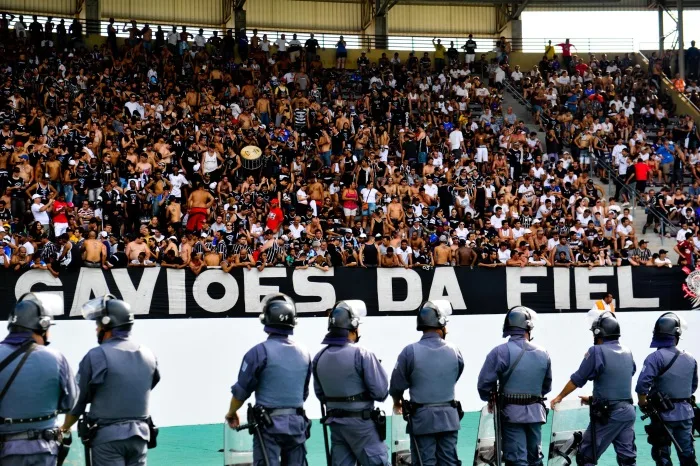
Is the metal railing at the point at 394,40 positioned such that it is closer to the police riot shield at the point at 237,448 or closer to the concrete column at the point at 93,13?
the concrete column at the point at 93,13

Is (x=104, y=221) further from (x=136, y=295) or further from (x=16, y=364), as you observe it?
(x=16, y=364)

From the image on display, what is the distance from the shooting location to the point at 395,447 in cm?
1145

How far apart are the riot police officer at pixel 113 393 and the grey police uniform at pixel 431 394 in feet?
8.99

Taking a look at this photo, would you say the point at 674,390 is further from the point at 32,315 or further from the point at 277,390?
the point at 32,315

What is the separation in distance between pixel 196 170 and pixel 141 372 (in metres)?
17.0

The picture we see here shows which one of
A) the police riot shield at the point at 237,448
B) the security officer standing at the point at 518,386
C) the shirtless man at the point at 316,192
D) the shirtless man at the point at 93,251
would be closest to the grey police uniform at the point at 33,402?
the police riot shield at the point at 237,448

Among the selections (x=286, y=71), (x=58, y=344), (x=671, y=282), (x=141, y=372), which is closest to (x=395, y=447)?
(x=141, y=372)

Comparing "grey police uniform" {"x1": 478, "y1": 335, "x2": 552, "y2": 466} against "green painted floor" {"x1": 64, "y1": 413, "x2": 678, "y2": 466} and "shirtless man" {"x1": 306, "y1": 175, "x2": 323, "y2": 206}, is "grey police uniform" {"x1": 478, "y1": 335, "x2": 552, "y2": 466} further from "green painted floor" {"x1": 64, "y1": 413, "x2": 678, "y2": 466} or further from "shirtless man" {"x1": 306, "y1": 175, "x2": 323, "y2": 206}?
"shirtless man" {"x1": 306, "y1": 175, "x2": 323, "y2": 206}

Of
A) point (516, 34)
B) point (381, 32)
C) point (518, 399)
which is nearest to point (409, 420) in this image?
point (518, 399)

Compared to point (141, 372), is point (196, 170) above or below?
above

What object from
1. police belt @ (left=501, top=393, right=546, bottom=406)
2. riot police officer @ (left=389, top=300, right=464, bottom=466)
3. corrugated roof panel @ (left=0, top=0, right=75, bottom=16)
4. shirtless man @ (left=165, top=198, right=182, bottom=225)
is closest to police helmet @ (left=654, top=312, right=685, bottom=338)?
police belt @ (left=501, top=393, right=546, bottom=406)

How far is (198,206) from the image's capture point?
24.6 metres

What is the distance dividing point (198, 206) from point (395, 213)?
4695mm

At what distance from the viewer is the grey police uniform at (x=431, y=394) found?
10773 millimetres
